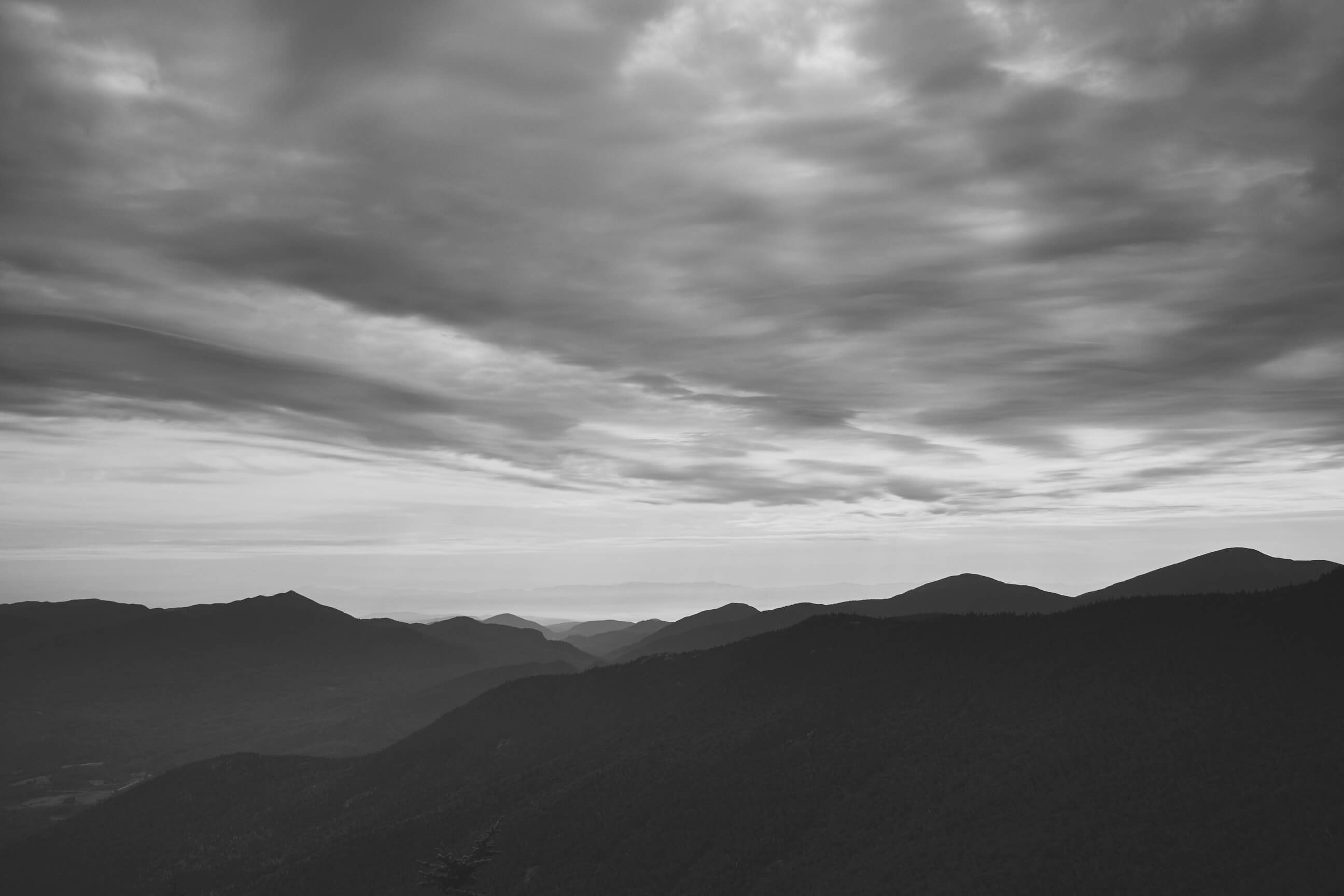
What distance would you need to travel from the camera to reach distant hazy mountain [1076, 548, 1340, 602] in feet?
496

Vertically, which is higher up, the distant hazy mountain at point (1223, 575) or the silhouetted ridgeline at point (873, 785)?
the distant hazy mountain at point (1223, 575)

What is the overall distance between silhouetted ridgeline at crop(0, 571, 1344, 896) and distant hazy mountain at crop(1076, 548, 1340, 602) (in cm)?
10049

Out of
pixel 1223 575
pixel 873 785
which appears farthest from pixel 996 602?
pixel 873 785

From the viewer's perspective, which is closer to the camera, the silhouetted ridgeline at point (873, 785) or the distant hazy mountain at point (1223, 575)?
the silhouetted ridgeline at point (873, 785)

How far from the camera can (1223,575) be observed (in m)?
157

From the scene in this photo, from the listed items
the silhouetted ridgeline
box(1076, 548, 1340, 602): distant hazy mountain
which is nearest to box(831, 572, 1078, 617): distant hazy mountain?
box(1076, 548, 1340, 602): distant hazy mountain

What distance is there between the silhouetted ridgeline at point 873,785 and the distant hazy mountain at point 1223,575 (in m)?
100

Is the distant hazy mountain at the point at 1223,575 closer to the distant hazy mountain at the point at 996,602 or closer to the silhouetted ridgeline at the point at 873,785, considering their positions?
the distant hazy mountain at the point at 996,602

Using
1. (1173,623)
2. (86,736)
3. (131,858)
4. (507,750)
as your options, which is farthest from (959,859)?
(86,736)

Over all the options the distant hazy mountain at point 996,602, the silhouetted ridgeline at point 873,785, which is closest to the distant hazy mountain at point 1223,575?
the distant hazy mountain at point 996,602

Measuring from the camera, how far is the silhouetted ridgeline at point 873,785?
36.0 m

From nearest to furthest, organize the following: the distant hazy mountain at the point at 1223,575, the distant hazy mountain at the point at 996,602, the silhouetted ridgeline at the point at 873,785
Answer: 1. the silhouetted ridgeline at the point at 873,785
2. the distant hazy mountain at the point at 1223,575
3. the distant hazy mountain at the point at 996,602

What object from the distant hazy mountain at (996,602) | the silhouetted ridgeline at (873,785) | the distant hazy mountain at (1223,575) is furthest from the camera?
the distant hazy mountain at (996,602)

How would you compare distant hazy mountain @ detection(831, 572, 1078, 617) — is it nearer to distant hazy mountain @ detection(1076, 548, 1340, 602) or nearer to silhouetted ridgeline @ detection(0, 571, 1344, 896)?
distant hazy mountain @ detection(1076, 548, 1340, 602)
